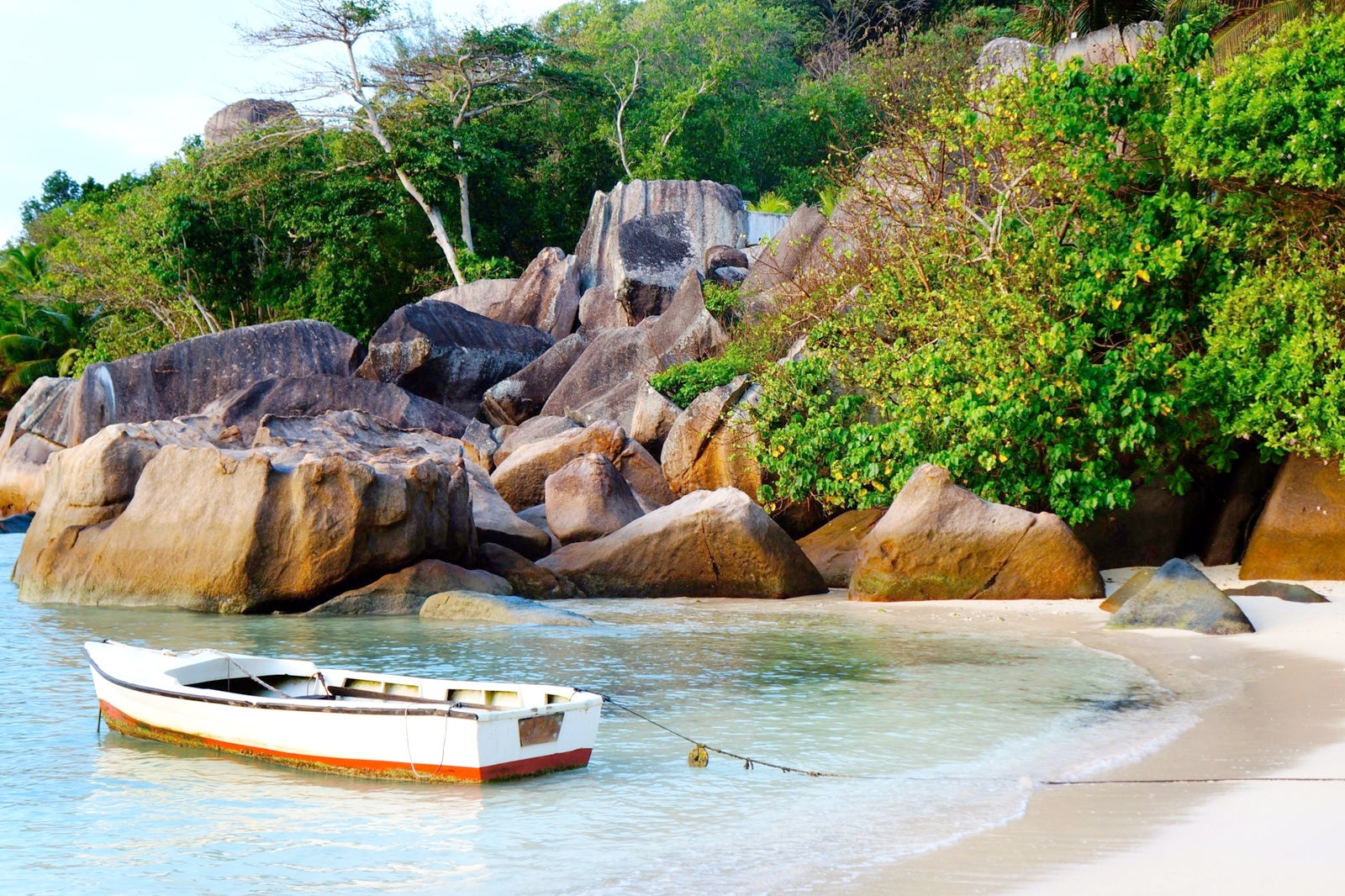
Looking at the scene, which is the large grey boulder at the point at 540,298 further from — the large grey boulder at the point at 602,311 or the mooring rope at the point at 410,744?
the mooring rope at the point at 410,744

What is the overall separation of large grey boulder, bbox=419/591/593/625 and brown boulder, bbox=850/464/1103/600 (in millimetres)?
3648

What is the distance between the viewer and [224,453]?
46.8 ft

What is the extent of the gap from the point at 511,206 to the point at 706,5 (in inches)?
584

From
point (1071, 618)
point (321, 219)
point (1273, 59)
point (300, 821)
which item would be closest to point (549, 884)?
point (300, 821)

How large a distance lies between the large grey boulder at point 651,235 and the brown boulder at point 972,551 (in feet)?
48.0

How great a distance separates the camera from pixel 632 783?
6988mm

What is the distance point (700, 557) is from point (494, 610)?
9.28 ft

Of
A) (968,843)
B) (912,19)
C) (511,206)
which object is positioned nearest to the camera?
(968,843)

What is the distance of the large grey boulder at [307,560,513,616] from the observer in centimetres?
1412

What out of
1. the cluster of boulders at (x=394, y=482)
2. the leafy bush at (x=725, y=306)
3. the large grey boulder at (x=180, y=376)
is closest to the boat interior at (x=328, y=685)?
the cluster of boulders at (x=394, y=482)

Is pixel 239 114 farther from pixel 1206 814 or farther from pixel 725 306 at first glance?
pixel 1206 814

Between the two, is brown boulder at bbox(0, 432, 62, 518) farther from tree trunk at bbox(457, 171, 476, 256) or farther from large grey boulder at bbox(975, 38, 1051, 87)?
large grey boulder at bbox(975, 38, 1051, 87)

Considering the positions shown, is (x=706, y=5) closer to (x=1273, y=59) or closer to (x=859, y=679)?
(x=1273, y=59)

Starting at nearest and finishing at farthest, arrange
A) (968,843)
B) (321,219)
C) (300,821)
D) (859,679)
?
(968,843) → (300,821) → (859,679) → (321,219)
